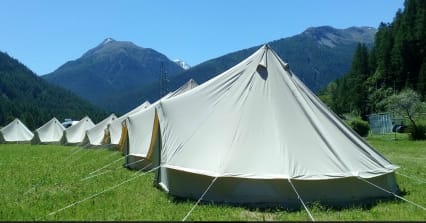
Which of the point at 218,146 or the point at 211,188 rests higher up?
→ the point at 218,146

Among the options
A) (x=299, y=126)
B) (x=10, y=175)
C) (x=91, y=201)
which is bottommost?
(x=10, y=175)

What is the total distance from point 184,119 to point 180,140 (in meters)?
0.65

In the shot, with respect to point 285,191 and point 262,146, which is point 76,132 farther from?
point 285,191

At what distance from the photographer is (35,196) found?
1224 cm

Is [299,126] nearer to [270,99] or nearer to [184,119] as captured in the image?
[270,99]

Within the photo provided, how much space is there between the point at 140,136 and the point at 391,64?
308 feet

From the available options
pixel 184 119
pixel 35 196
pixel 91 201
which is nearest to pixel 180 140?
pixel 184 119

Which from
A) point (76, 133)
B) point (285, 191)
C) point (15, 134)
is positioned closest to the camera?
point (285, 191)

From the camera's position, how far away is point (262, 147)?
10.4 metres

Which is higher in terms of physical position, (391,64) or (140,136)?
(140,136)

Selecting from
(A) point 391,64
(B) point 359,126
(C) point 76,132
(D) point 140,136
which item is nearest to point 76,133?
(C) point 76,132

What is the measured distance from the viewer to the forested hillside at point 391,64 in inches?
3890

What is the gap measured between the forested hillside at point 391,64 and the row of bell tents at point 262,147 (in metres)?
87.9

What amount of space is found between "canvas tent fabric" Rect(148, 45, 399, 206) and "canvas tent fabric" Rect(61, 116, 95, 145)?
35370 millimetres
